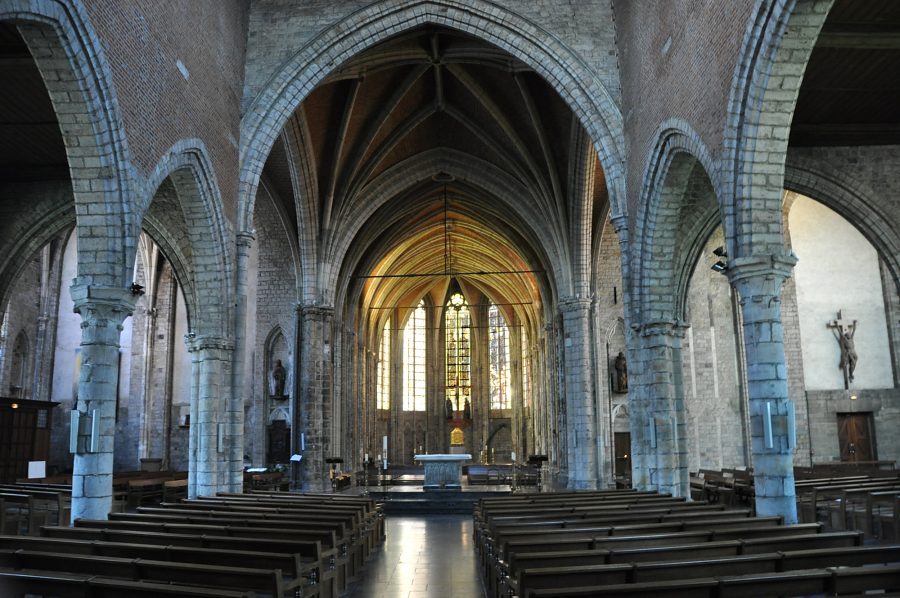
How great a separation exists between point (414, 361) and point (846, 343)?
2875cm

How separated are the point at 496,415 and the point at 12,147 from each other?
34651 mm

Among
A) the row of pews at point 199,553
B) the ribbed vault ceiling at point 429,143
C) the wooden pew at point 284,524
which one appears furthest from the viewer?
the ribbed vault ceiling at point 429,143

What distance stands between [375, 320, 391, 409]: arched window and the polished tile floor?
96.8ft

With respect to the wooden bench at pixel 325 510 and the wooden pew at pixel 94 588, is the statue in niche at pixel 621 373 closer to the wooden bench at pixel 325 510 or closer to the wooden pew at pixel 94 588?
the wooden bench at pixel 325 510

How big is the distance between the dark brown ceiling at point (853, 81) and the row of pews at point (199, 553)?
10968 millimetres

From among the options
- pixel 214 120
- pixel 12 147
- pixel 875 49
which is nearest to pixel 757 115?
pixel 875 49

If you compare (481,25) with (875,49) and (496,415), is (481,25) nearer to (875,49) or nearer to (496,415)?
(875,49)

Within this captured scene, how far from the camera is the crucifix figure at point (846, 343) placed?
910 inches

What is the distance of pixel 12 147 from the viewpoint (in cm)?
1711

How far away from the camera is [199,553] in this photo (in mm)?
6582

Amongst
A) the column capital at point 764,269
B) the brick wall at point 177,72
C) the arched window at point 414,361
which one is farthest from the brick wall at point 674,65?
the arched window at point 414,361

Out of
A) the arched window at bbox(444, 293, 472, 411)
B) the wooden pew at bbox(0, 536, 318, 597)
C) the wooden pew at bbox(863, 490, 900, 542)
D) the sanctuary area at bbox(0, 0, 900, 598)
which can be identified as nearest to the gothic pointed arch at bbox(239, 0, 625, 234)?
the sanctuary area at bbox(0, 0, 900, 598)

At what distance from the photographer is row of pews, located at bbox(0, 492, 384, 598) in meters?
5.32

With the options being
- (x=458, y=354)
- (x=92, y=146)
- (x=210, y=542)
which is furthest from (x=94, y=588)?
(x=458, y=354)
